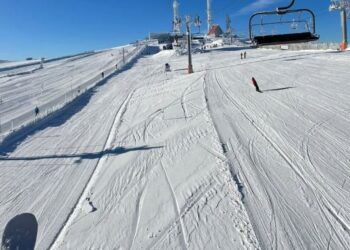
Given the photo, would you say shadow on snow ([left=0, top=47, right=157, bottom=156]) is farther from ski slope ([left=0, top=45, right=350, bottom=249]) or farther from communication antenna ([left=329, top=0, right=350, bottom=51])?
communication antenna ([left=329, top=0, right=350, bottom=51])

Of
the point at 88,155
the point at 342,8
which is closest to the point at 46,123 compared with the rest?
the point at 88,155

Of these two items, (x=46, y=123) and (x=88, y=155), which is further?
(x=46, y=123)

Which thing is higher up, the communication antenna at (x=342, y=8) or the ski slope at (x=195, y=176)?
the communication antenna at (x=342, y=8)

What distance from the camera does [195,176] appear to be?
883cm

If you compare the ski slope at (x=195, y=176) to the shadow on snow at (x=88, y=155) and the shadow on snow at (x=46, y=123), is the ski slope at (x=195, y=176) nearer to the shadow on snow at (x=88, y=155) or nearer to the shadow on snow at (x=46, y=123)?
the shadow on snow at (x=88, y=155)

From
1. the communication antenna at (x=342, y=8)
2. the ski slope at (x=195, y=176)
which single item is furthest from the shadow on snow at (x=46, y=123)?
the communication antenna at (x=342, y=8)

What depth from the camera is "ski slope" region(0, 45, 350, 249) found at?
21.2 ft

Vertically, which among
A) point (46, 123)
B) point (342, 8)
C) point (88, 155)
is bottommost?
point (88, 155)

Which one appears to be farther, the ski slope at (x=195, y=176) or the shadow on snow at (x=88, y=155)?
the shadow on snow at (x=88, y=155)

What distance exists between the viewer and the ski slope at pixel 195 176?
6.46 m

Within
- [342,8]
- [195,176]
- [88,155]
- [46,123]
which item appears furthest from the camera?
[342,8]

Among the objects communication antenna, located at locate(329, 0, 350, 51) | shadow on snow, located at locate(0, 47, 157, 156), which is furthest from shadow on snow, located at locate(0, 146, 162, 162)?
communication antenna, located at locate(329, 0, 350, 51)

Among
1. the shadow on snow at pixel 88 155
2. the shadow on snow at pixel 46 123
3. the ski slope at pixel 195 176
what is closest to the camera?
the ski slope at pixel 195 176

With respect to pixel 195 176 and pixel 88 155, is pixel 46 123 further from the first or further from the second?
pixel 195 176
